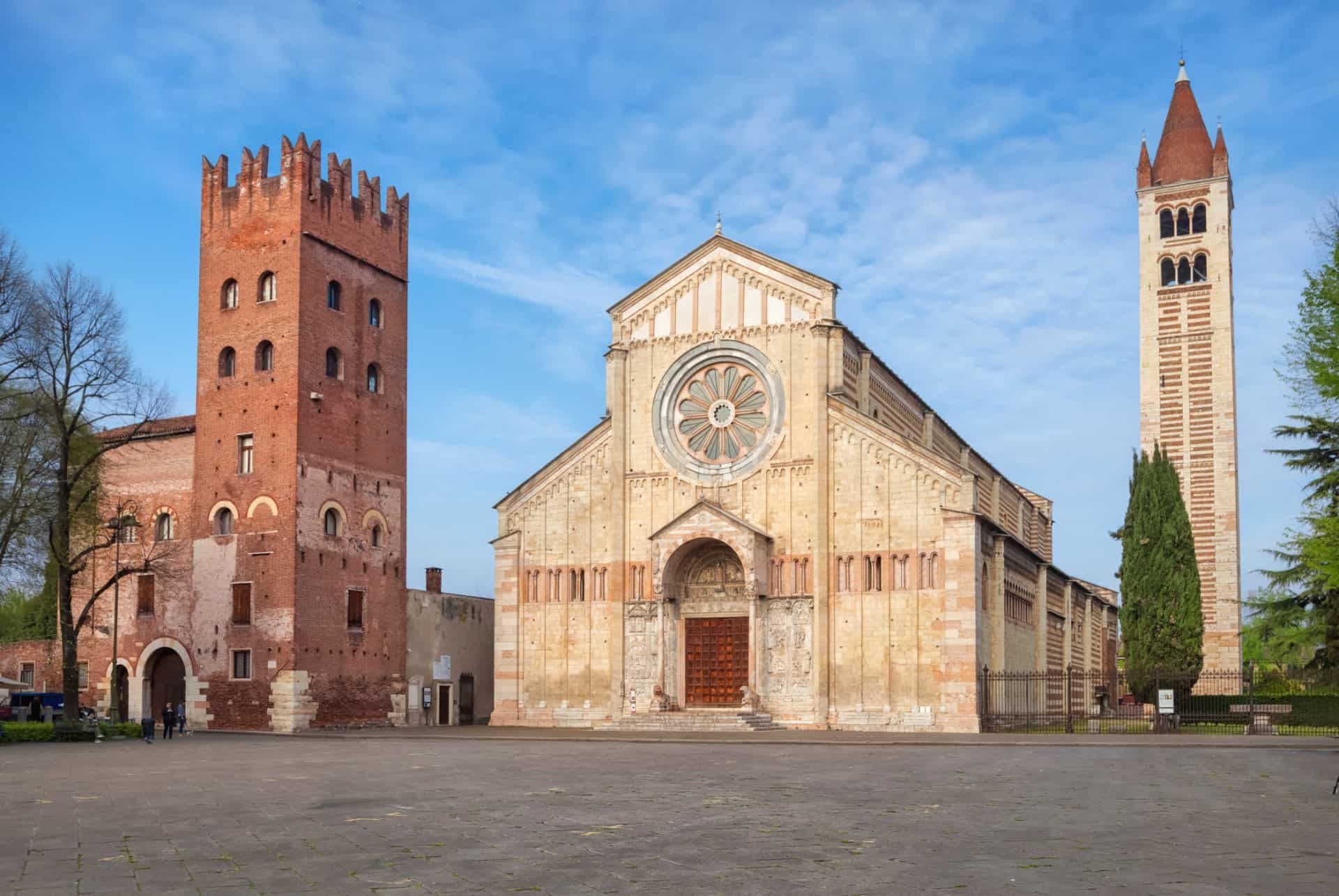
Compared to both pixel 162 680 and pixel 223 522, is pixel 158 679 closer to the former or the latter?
pixel 162 680

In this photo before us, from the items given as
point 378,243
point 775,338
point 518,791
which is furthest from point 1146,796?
point 378,243

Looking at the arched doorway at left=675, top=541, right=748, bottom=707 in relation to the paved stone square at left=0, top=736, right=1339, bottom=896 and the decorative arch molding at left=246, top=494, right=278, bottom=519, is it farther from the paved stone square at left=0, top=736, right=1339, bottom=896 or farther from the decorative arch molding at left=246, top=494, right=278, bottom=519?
the paved stone square at left=0, top=736, right=1339, bottom=896

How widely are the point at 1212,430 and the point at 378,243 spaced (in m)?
39.9

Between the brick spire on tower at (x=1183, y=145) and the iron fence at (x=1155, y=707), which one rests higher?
the brick spire on tower at (x=1183, y=145)

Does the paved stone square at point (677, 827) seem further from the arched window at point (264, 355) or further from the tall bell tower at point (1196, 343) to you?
the tall bell tower at point (1196, 343)

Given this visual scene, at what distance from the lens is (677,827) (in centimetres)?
1356

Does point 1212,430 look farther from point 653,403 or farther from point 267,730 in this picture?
point 267,730

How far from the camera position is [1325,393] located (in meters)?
22.3

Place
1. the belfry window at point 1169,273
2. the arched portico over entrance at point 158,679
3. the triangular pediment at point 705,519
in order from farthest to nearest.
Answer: the belfry window at point 1169,273, the arched portico over entrance at point 158,679, the triangular pediment at point 705,519

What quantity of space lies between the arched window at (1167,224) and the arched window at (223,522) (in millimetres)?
47198

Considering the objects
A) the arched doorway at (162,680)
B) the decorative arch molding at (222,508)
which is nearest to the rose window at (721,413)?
the decorative arch molding at (222,508)

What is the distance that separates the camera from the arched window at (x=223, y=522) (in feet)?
140

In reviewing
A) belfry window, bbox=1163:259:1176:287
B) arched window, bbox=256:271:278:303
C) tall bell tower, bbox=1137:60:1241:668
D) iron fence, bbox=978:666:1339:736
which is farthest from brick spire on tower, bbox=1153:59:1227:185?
arched window, bbox=256:271:278:303

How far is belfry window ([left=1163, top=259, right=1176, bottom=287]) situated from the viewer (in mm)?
63562
